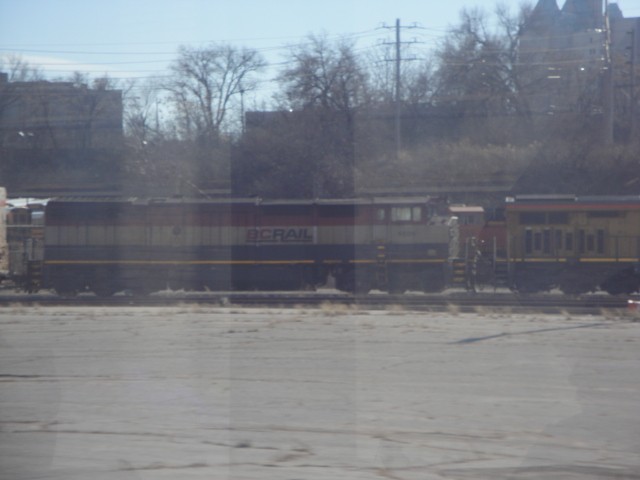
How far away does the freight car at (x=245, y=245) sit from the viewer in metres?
27.5

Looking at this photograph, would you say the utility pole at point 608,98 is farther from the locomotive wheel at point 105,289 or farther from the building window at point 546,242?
the locomotive wheel at point 105,289

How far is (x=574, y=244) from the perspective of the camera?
88.1 ft

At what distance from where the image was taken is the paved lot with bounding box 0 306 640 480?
6.27m

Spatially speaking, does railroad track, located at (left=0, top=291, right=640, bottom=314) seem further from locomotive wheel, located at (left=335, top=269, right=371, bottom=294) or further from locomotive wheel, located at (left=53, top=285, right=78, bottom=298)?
locomotive wheel, located at (left=53, top=285, right=78, bottom=298)

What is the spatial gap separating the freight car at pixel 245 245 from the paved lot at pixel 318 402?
42.1 feet

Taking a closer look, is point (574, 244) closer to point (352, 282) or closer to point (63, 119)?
point (352, 282)

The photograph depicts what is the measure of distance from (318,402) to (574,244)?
20.5 meters

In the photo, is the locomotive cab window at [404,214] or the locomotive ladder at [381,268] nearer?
the locomotive ladder at [381,268]

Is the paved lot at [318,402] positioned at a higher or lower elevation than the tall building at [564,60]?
lower

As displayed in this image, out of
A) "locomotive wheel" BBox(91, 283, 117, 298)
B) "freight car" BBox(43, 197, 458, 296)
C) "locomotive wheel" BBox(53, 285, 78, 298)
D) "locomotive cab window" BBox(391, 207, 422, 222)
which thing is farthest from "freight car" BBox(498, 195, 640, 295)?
"locomotive wheel" BBox(53, 285, 78, 298)

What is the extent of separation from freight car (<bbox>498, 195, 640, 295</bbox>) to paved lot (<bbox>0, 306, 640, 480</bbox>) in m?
12.5

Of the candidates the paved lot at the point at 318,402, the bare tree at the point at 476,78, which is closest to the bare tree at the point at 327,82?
the bare tree at the point at 476,78

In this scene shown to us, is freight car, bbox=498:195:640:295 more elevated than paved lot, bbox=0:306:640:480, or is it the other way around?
freight car, bbox=498:195:640:295

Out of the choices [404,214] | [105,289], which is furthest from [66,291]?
[404,214]
